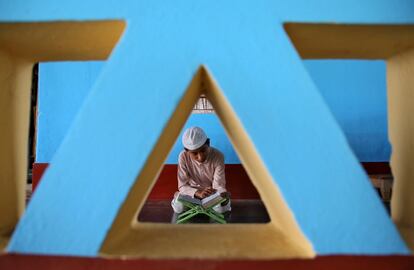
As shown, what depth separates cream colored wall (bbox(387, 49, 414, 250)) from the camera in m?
1.28

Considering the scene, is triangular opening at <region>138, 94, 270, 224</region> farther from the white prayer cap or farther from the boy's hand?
the white prayer cap

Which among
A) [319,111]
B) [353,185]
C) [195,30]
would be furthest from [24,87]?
[353,185]

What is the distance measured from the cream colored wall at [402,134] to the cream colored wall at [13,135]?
1325 mm

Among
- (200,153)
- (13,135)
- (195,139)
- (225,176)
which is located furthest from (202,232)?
(225,176)

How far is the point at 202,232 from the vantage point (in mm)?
1392

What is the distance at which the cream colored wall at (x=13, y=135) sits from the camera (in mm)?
1290

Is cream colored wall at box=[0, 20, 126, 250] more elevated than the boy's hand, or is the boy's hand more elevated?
cream colored wall at box=[0, 20, 126, 250]

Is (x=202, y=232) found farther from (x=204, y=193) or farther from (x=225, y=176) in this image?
(x=225, y=176)

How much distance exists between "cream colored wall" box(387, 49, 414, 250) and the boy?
2168 millimetres

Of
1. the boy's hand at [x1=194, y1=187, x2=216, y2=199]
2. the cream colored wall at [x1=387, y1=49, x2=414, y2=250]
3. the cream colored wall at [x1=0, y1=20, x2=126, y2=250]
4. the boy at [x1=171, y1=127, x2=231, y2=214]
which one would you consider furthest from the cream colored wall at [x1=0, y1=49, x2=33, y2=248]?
the boy's hand at [x1=194, y1=187, x2=216, y2=199]

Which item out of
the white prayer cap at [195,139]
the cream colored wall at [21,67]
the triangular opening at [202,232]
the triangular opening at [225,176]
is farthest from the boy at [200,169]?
the cream colored wall at [21,67]

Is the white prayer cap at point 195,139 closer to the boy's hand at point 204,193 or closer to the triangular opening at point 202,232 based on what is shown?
the boy's hand at point 204,193

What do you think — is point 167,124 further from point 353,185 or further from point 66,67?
point 66,67

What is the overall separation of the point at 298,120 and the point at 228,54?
0.91 ft
